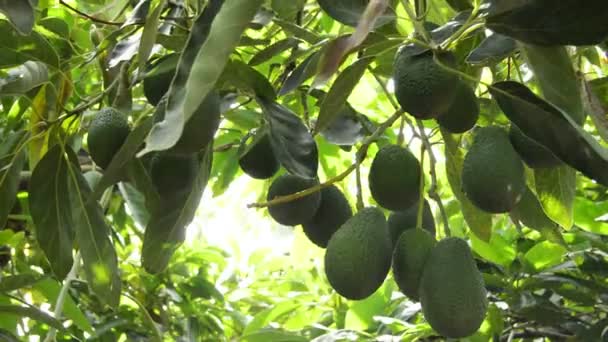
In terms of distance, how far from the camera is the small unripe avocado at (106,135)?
1.09 meters

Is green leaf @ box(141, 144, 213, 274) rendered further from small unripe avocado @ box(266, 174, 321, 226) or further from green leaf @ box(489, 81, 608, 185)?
green leaf @ box(489, 81, 608, 185)

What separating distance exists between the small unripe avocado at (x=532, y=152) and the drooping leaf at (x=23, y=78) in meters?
0.62

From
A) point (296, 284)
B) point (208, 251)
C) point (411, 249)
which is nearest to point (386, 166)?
point (411, 249)

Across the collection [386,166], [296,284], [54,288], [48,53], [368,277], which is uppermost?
[48,53]

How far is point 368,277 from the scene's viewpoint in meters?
1.07

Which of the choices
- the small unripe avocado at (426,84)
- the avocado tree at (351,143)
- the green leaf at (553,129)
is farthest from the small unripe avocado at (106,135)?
the green leaf at (553,129)

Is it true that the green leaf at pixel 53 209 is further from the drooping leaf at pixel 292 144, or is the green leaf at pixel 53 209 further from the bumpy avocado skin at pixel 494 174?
the bumpy avocado skin at pixel 494 174

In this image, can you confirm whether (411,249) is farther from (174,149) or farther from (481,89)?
(481,89)

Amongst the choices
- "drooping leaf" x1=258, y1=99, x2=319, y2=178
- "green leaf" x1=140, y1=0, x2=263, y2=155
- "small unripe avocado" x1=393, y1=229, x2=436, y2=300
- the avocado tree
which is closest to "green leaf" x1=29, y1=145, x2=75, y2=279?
the avocado tree

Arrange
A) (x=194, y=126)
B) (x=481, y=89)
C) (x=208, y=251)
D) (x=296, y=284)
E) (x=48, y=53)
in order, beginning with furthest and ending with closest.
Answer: (x=208, y=251) < (x=296, y=284) < (x=481, y=89) < (x=48, y=53) < (x=194, y=126)

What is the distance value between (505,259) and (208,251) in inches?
51.0

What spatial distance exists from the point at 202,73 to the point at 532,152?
0.52 meters

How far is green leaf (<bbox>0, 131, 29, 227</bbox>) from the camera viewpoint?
1.31 meters

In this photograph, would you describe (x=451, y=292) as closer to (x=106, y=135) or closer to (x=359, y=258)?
(x=359, y=258)
